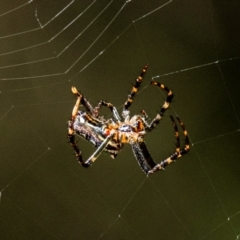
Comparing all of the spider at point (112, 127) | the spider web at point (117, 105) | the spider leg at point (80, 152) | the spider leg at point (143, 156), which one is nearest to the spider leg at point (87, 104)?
the spider at point (112, 127)

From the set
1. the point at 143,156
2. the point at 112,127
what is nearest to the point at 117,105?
the point at 143,156

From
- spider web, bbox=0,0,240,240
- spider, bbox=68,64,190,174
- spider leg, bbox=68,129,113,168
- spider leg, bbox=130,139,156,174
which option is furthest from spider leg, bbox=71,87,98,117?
spider web, bbox=0,0,240,240

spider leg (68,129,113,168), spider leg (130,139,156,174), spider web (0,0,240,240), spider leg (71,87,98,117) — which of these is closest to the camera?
spider leg (71,87,98,117)

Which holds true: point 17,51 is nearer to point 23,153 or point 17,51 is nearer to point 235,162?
point 23,153

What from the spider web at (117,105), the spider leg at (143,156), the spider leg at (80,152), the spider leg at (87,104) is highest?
the spider leg at (87,104)

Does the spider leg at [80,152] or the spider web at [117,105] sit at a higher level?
the spider leg at [80,152]

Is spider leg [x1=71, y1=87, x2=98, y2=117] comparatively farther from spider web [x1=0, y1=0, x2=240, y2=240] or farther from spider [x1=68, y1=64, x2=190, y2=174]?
spider web [x1=0, y1=0, x2=240, y2=240]

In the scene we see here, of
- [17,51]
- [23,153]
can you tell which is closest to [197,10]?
[17,51]

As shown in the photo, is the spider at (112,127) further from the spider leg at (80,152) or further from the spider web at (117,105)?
the spider web at (117,105)
